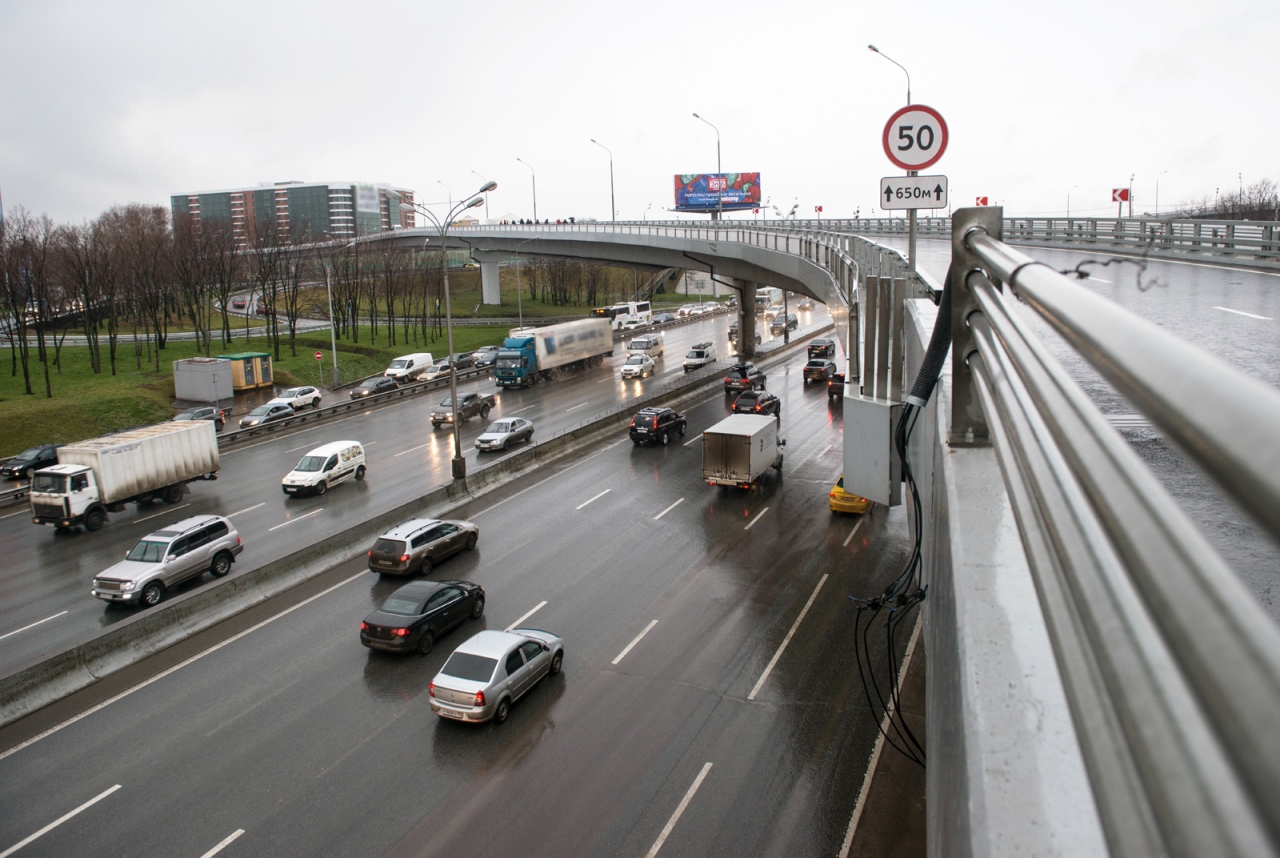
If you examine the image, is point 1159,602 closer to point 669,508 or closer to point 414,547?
point 414,547

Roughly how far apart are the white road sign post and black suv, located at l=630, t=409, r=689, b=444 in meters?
24.8

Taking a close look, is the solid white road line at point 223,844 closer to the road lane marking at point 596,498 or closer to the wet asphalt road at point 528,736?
the wet asphalt road at point 528,736

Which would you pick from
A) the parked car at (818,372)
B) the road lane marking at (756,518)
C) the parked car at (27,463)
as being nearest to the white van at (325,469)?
the parked car at (27,463)

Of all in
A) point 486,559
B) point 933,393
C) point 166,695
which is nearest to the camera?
point 933,393

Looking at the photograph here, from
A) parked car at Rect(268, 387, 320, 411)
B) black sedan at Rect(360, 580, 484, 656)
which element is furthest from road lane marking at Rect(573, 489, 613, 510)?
parked car at Rect(268, 387, 320, 411)

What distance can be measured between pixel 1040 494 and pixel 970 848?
0.93 m

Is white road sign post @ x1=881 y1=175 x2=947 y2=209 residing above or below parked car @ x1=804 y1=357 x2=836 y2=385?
above

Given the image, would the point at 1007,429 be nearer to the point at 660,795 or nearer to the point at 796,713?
the point at 660,795

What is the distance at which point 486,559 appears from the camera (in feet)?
81.9

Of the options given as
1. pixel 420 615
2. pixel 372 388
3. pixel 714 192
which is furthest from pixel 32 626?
pixel 714 192

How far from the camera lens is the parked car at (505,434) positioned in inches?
1464

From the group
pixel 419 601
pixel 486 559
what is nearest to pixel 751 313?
pixel 486 559

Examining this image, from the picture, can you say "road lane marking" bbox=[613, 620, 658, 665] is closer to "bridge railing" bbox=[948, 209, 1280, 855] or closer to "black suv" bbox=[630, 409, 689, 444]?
"bridge railing" bbox=[948, 209, 1280, 855]

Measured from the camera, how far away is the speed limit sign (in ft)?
43.7
